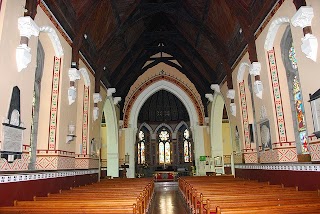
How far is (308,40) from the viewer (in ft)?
15.9

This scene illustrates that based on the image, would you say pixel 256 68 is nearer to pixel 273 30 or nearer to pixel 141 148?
pixel 273 30

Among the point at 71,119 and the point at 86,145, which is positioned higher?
the point at 71,119

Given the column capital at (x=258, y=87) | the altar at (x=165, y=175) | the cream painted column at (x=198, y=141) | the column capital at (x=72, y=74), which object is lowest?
the altar at (x=165, y=175)

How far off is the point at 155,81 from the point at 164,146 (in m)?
9.25

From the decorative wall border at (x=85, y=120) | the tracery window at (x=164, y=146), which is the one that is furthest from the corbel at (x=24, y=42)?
the tracery window at (x=164, y=146)

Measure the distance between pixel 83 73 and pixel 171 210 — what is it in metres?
5.44

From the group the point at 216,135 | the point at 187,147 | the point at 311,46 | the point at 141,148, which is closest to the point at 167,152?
the point at 187,147

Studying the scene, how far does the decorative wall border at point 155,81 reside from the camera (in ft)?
55.2

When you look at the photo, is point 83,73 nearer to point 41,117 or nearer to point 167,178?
point 41,117

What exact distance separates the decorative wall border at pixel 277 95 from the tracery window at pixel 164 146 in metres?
18.0

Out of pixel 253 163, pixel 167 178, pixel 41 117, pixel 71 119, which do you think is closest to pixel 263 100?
pixel 253 163

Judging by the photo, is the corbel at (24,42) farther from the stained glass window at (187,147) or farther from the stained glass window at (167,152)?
the stained glass window at (167,152)

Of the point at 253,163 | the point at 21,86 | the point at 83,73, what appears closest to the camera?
the point at 21,86

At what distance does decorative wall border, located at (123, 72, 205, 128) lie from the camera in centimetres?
1681
